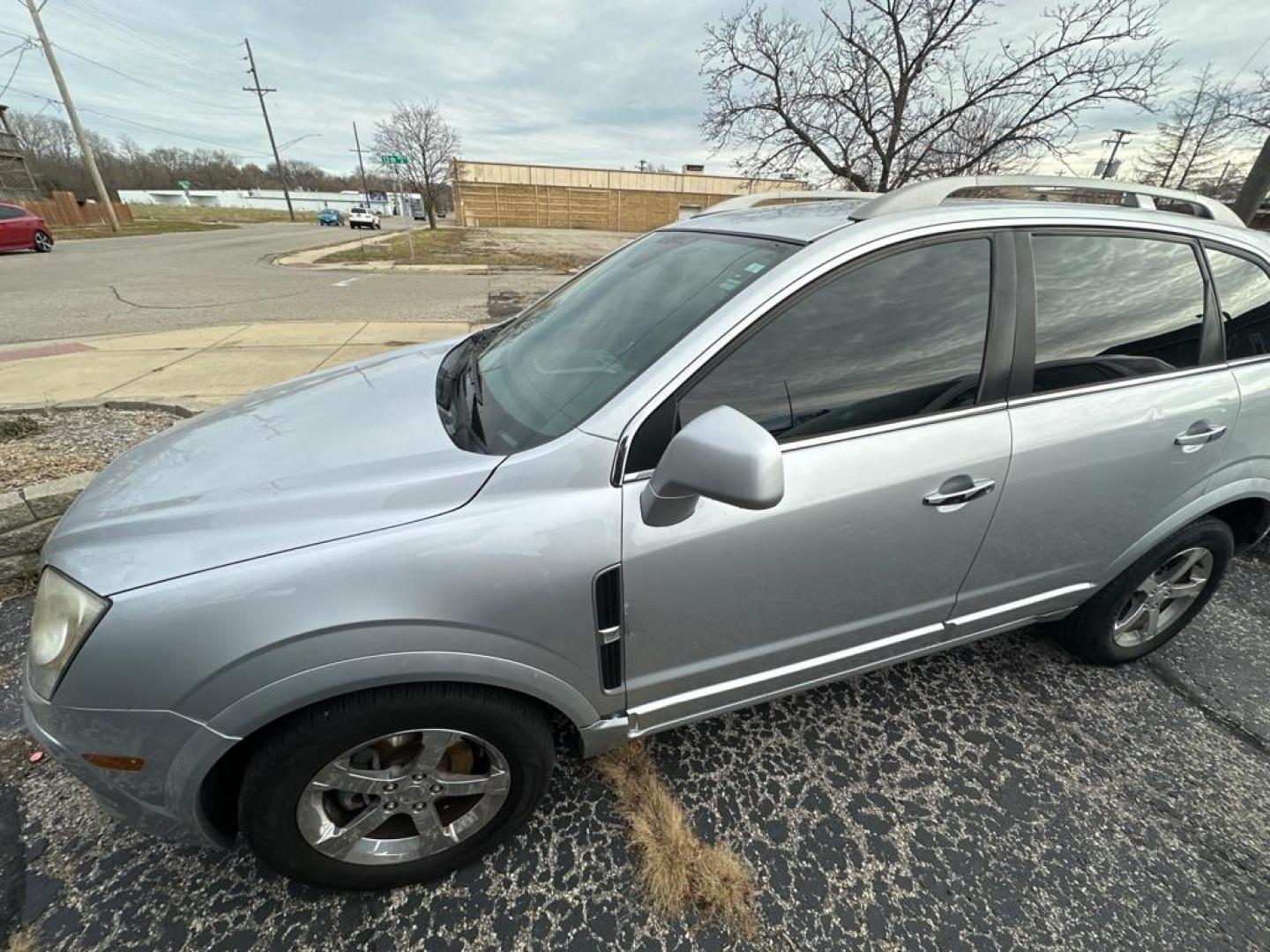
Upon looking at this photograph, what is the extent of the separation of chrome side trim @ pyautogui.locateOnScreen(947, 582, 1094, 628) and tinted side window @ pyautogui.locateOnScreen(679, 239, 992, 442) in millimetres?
Answer: 759

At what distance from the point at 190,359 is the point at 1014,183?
7615 mm

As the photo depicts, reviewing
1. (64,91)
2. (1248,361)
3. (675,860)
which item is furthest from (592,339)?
(64,91)

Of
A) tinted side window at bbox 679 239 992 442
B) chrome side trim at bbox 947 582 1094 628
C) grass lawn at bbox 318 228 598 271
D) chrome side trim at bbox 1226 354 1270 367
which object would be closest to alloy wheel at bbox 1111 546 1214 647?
chrome side trim at bbox 947 582 1094 628

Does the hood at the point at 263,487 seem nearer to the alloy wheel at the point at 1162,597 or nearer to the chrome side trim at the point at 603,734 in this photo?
the chrome side trim at the point at 603,734

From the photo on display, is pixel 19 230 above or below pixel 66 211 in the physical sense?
below

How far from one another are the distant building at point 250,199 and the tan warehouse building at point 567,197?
36.8 m

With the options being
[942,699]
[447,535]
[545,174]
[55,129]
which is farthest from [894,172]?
[55,129]

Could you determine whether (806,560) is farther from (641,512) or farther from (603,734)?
(603,734)

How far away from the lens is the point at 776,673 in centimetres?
172

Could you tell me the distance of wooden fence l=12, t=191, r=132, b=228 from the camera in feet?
94.4

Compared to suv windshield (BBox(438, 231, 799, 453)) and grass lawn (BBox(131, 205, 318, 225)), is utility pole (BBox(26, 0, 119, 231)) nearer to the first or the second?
grass lawn (BBox(131, 205, 318, 225))

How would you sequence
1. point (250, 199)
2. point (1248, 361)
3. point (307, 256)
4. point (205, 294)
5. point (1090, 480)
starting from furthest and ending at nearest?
1. point (250, 199)
2. point (307, 256)
3. point (205, 294)
4. point (1248, 361)
5. point (1090, 480)

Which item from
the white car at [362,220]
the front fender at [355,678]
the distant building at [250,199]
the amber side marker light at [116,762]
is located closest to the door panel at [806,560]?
the front fender at [355,678]

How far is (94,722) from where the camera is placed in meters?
1.20
